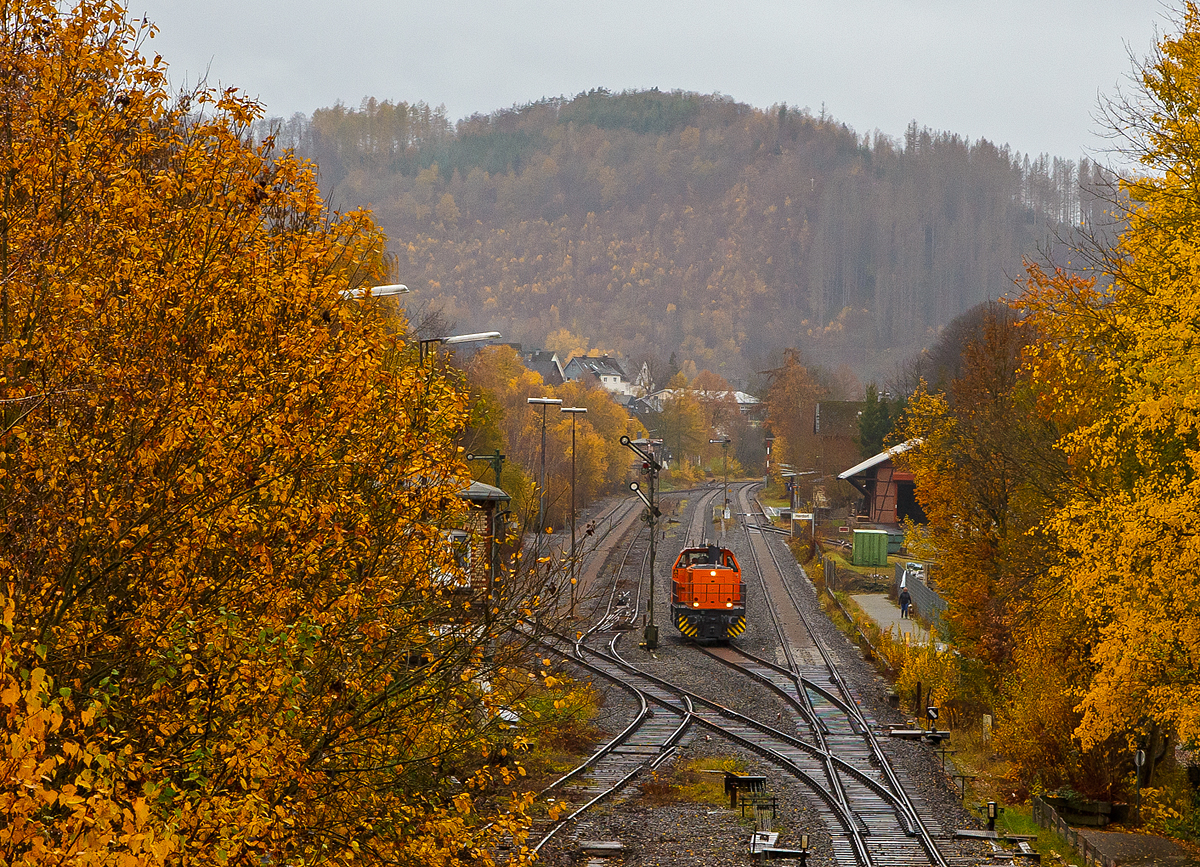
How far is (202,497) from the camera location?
736 centimetres

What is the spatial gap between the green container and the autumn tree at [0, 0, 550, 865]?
43767 mm

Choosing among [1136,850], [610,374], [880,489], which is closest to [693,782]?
[1136,850]

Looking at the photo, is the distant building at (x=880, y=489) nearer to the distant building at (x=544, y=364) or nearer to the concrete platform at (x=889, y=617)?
the concrete platform at (x=889, y=617)

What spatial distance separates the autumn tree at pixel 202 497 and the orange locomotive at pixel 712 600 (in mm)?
22304

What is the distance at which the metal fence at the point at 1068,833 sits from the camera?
15648mm

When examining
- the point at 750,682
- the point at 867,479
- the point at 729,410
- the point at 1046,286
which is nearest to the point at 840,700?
the point at 750,682

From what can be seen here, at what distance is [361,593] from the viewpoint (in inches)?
355

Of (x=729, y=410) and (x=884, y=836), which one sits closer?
(x=884, y=836)

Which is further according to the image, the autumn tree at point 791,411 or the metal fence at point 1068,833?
the autumn tree at point 791,411

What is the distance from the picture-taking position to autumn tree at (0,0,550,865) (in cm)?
660

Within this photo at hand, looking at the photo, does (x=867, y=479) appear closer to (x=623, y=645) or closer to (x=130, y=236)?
(x=623, y=645)

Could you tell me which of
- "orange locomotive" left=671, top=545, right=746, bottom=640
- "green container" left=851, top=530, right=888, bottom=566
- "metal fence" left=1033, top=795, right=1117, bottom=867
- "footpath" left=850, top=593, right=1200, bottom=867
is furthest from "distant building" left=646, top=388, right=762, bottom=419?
"footpath" left=850, top=593, right=1200, bottom=867

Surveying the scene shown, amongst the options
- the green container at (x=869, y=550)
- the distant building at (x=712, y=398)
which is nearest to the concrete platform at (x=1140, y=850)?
the green container at (x=869, y=550)

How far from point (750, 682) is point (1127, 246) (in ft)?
49.9
